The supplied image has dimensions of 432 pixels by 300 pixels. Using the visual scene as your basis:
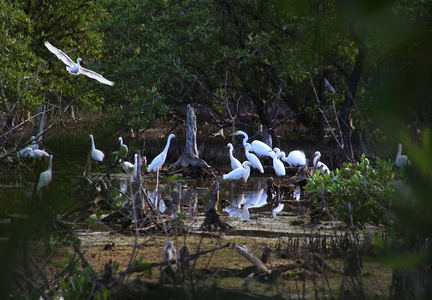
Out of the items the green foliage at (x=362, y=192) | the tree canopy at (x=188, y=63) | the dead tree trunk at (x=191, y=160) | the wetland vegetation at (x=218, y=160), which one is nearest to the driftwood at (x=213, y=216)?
the wetland vegetation at (x=218, y=160)

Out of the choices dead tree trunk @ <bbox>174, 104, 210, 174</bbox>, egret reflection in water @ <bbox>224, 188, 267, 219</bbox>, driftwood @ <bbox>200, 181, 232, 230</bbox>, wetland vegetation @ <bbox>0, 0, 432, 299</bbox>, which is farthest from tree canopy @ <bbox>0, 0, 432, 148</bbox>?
driftwood @ <bbox>200, 181, 232, 230</bbox>

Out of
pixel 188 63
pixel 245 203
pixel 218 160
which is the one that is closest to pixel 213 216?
pixel 245 203

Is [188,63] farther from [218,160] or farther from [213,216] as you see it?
[213,216]

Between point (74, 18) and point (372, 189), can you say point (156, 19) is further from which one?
point (372, 189)

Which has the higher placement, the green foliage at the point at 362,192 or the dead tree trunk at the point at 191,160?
the dead tree trunk at the point at 191,160

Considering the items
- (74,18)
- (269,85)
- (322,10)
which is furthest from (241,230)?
(74,18)

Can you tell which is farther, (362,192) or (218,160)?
(218,160)

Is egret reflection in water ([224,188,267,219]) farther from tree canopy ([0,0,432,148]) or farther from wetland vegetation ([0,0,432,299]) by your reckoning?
tree canopy ([0,0,432,148])

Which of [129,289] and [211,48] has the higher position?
[211,48]

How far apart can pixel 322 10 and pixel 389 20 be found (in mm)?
237

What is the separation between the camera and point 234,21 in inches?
648

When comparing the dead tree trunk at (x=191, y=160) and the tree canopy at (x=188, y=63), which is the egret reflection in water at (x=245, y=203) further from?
the tree canopy at (x=188, y=63)

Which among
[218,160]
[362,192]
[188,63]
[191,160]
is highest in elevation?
[188,63]

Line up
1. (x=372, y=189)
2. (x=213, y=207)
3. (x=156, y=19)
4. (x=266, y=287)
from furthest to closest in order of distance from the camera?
(x=156, y=19) → (x=213, y=207) → (x=372, y=189) → (x=266, y=287)
